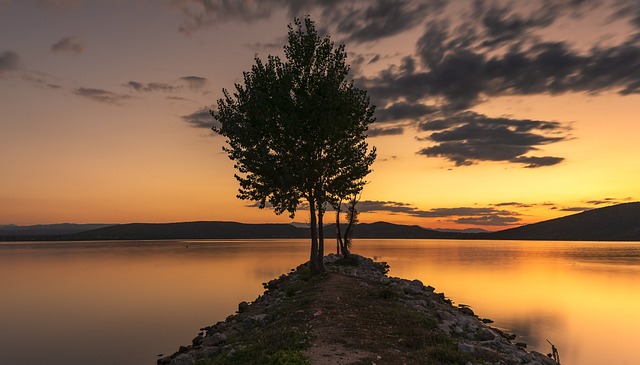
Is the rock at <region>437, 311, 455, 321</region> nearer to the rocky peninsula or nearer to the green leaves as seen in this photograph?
the rocky peninsula

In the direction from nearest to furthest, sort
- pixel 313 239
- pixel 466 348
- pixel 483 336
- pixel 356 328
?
pixel 466 348, pixel 356 328, pixel 483 336, pixel 313 239

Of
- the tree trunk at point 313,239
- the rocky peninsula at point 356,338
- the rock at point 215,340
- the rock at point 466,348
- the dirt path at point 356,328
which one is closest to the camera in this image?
the dirt path at point 356,328

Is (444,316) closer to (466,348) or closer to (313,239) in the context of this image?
(466,348)

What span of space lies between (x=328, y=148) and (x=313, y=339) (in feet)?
71.9

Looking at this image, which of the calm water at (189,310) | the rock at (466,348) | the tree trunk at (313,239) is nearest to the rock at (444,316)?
the calm water at (189,310)

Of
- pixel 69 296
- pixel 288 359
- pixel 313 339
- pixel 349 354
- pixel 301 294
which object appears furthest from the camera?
pixel 69 296

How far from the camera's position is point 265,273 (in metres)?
77.2

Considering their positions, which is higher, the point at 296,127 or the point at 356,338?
the point at 296,127

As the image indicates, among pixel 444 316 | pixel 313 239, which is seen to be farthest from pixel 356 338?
pixel 313 239

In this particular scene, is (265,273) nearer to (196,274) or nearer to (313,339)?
(196,274)

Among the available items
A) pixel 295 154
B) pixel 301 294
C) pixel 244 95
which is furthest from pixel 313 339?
pixel 244 95

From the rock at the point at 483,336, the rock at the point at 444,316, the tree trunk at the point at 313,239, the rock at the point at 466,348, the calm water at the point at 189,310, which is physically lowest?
the calm water at the point at 189,310

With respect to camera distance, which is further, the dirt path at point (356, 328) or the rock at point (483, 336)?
the rock at point (483, 336)

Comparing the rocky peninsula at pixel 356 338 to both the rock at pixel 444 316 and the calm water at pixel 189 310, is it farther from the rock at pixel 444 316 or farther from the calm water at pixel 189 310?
the calm water at pixel 189 310
